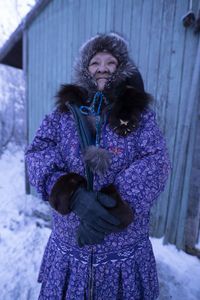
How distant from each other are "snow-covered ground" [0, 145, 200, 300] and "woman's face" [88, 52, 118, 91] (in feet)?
6.77

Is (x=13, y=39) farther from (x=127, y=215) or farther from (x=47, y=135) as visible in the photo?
(x=127, y=215)

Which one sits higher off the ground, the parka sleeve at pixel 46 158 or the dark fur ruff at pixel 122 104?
the dark fur ruff at pixel 122 104

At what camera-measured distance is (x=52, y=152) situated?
4.42 feet

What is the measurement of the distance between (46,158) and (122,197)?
44 cm

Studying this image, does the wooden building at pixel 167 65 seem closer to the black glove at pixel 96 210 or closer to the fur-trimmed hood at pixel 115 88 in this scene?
the fur-trimmed hood at pixel 115 88

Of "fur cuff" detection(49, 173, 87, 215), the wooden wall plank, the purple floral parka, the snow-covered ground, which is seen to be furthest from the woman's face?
the snow-covered ground

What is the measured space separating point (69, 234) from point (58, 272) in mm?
248

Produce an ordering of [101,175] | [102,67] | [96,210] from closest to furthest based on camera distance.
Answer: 1. [96,210]
2. [101,175]
3. [102,67]

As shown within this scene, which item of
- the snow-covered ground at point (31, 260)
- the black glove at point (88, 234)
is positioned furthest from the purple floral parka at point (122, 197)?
the snow-covered ground at point (31, 260)

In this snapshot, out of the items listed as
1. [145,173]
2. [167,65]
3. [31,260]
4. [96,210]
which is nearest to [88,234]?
[96,210]

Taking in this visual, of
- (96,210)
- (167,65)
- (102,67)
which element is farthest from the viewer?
(167,65)

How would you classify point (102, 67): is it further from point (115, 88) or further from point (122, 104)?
point (122, 104)

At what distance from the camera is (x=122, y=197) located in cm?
121

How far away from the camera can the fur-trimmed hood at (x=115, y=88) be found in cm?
133
